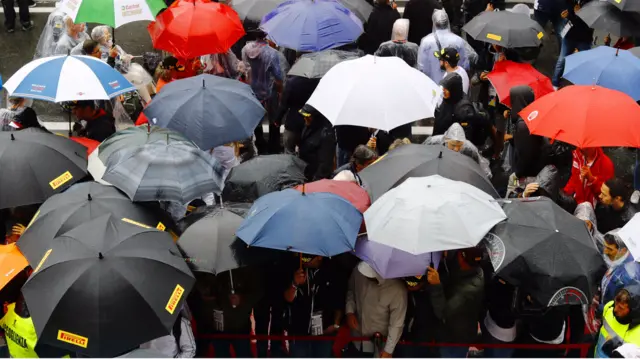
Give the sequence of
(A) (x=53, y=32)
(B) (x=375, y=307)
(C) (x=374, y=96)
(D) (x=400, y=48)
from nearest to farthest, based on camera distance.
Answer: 1. (B) (x=375, y=307)
2. (C) (x=374, y=96)
3. (D) (x=400, y=48)
4. (A) (x=53, y=32)

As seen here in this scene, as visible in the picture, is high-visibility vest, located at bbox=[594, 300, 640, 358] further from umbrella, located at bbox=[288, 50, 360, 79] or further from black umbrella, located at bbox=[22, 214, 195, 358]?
umbrella, located at bbox=[288, 50, 360, 79]

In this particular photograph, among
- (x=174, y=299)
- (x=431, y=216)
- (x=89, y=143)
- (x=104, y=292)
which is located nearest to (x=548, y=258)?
(x=431, y=216)

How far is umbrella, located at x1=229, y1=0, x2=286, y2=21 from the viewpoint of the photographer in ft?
34.7

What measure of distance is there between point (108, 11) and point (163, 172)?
381 centimetres

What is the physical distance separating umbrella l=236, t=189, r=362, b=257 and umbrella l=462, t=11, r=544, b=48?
4.64 metres

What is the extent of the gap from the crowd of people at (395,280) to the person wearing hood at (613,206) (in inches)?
0.5

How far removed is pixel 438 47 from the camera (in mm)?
9930

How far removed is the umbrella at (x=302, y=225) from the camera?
229 inches

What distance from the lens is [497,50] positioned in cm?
1016

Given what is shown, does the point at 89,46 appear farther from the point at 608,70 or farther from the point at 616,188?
the point at 616,188

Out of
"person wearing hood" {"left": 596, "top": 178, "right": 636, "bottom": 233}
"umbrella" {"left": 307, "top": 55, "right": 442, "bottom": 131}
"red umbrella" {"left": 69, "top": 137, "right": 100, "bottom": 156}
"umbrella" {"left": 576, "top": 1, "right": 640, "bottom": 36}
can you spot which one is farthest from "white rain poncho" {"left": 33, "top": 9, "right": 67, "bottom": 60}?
"person wearing hood" {"left": 596, "top": 178, "right": 636, "bottom": 233}

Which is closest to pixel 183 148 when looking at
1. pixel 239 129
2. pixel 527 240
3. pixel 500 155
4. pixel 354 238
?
pixel 239 129

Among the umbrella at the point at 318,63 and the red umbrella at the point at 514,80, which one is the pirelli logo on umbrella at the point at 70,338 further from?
the red umbrella at the point at 514,80

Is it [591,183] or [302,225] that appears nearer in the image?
[302,225]
